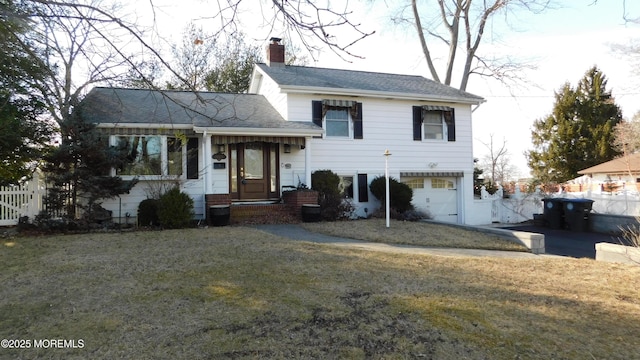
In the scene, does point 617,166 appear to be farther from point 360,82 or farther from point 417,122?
point 360,82

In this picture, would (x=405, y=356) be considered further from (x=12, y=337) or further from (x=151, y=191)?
(x=151, y=191)

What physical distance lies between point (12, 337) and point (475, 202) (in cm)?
1578

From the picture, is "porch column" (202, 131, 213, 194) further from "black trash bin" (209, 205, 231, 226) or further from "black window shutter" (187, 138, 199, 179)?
"black trash bin" (209, 205, 231, 226)

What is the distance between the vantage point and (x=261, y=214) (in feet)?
39.8

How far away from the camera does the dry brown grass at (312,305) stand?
3.39 meters

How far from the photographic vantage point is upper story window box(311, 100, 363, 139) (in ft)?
46.7

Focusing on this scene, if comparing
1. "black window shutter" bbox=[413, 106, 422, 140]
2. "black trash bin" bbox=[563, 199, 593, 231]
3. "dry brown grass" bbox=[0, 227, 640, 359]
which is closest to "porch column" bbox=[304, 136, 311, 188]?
"black window shutter" bbox=[413, 106, 422, 140]

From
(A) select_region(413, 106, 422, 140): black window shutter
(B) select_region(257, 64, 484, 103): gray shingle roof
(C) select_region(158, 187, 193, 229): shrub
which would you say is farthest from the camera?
(A) select_region(413, 106, 422, 140): black window shutter

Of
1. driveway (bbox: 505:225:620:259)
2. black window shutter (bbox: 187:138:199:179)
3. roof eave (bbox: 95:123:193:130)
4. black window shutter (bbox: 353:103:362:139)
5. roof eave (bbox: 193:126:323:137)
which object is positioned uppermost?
black window shutter (bbox: 353:103:362:139)

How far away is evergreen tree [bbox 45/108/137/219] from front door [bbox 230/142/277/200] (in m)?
3.61

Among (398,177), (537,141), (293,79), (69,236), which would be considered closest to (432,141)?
(398,177)

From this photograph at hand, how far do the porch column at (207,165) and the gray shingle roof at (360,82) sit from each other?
10.5 feet

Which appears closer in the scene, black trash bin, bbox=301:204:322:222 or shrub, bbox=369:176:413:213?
black trash bin, bbox=301:204:322:222

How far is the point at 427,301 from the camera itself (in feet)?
14.8
